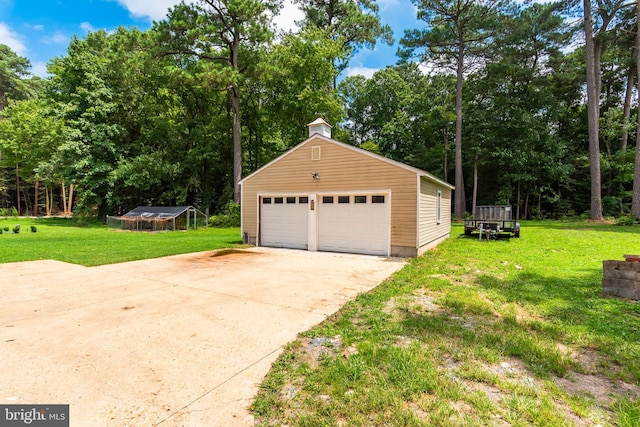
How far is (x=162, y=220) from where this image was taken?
54.6ft

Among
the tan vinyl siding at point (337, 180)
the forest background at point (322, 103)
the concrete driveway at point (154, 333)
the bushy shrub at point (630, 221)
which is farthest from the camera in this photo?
the forest background at point (322, 103)

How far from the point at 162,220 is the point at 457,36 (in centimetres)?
2287

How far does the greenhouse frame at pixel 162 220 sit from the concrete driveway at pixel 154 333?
9.94 meters

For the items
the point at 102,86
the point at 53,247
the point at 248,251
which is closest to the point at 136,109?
the point at 102,86

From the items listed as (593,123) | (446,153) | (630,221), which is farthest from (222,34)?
(630,221)

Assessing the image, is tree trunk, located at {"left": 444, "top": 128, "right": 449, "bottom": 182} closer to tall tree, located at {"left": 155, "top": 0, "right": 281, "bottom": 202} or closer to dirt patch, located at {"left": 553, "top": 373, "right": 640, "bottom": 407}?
Answer: tall tree, located at {"left": 155, "top": 0, "right": 281, "bottom": 202}

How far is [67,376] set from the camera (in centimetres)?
253

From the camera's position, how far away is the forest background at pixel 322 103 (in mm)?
18625

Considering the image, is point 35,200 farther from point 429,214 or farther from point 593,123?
point 593,123

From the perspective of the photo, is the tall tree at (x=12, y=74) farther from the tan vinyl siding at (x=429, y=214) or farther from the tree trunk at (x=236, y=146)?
the tan vinyl siding at (x=429, y=214)

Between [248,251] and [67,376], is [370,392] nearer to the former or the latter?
[67,376]

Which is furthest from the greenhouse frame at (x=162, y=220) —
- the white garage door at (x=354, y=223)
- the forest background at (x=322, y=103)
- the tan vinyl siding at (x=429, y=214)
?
the tan vinyl siding at (x=429, y=214)

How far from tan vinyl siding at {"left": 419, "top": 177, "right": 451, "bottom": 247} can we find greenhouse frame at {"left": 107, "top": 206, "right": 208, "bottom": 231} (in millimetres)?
13458

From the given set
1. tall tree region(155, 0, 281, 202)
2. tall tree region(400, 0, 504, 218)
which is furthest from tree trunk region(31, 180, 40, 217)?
tall tree region(400, 0, 504, 218)
